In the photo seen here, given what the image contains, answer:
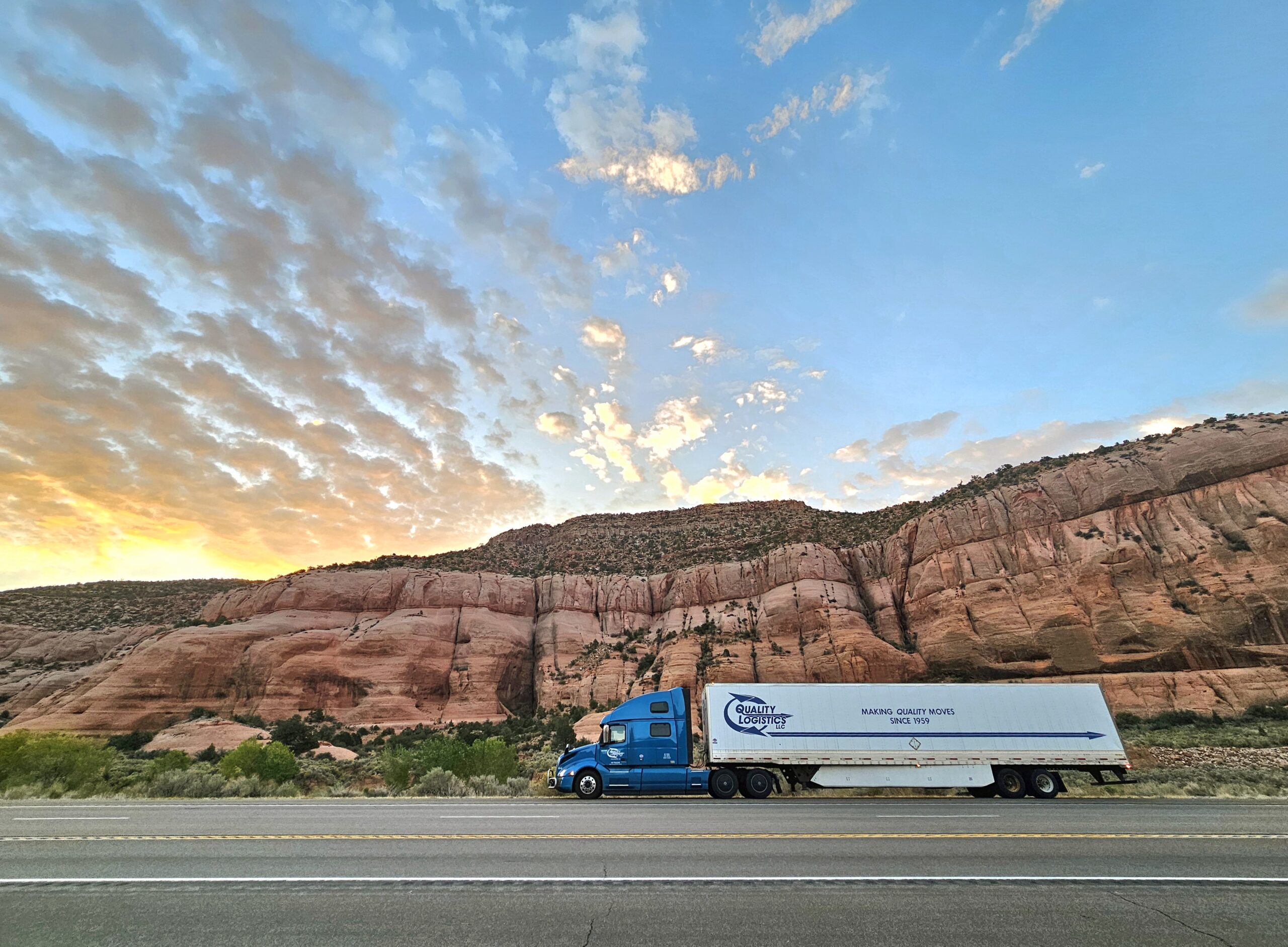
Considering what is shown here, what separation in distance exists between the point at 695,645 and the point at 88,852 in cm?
4804

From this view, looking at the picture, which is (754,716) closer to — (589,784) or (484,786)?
(589,784)

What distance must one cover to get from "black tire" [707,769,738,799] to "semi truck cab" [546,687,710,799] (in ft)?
0.64

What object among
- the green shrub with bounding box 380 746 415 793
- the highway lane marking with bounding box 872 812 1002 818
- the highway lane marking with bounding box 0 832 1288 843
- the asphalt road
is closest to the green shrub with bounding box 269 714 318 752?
the green shrub with bounding box 380 746 415 793

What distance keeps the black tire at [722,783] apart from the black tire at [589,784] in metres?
3.40

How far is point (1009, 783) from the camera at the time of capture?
18.3 metres

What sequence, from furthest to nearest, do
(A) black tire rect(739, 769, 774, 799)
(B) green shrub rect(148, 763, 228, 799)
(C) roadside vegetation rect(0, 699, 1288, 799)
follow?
(C) roadside vegetation rect(0, 699, 1288, 799) → (B) green shrub rect(148, 763, 228, 799) → (A) black tire rect(739, 769, 774, 799)

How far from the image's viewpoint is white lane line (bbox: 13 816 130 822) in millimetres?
12625

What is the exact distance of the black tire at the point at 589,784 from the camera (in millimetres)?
18078

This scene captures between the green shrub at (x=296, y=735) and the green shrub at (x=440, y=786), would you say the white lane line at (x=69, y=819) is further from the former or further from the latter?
the green shrub at (x=296, y=735)

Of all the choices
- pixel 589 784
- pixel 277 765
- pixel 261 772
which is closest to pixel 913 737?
pixel 589 784

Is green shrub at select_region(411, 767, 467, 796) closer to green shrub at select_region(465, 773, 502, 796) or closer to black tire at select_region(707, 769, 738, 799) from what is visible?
green shrub at select_region(465, 773, 502, 796)

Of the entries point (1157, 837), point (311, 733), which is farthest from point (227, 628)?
point (1157, 837)

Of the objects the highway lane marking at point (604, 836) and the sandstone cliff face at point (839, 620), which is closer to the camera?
the highway lane marking at point (604, 836)

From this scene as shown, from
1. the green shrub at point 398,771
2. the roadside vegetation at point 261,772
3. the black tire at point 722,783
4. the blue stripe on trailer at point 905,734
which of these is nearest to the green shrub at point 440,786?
the roadside vegetation at point 261,772
